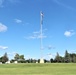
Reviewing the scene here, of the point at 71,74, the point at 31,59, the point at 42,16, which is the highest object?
the point at 42,16

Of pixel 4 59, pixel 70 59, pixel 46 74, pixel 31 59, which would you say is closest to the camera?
pixel 46 74

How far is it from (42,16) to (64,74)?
3116 centimetres

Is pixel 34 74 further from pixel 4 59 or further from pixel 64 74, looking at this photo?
pixel 4 59

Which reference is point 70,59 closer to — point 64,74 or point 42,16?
point 42,16

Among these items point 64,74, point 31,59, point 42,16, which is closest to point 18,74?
point 64,74

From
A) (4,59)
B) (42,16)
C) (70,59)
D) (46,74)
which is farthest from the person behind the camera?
(4,59)

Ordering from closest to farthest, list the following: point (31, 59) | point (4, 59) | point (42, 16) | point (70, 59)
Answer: point (42, 16), point (31, 59), point (70, 59), point (4, 59)

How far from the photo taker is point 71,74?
26.2 meters

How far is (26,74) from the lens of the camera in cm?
2630

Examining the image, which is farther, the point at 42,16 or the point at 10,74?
the point at 42,16

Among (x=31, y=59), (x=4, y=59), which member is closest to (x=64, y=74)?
(x=31, y=59)

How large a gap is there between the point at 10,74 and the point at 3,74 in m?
0.73

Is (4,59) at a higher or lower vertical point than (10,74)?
higher

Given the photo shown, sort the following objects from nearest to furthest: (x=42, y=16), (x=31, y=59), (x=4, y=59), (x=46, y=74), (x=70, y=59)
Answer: (x=46, y=74)
(x=42, y=16)
(x=31, y=59)
(x=70, y=59)
(x=4, y=59)
